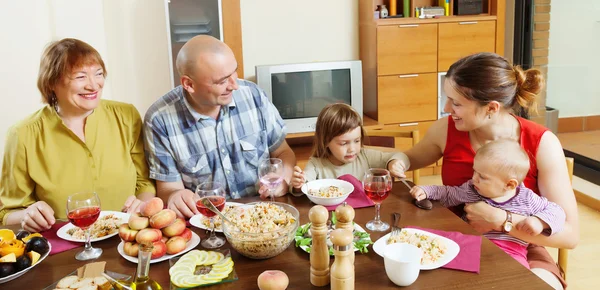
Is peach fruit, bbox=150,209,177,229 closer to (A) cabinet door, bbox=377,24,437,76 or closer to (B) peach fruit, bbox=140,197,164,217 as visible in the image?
(B) peach fruit, bbox=140,197,164,217

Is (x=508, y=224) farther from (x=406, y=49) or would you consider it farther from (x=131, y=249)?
(x=406, y=49)

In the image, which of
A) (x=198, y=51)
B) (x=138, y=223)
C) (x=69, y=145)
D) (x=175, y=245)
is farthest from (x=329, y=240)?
(x=69, y=145)

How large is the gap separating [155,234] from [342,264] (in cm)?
54

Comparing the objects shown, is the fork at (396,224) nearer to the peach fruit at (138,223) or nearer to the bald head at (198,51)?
the peach fruit at (138,223)

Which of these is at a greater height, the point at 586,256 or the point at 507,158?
the point at 507,158

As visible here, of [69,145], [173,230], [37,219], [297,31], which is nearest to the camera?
[173,230]

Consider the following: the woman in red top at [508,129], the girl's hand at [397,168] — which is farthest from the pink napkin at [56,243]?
the woman in red top at [508,129]

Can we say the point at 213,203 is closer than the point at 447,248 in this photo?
No

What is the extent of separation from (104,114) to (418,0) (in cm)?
329

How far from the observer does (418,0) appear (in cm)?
468

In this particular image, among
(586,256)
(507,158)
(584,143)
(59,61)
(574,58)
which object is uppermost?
(59,61)

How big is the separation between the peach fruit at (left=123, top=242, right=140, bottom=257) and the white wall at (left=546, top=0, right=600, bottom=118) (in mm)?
4116

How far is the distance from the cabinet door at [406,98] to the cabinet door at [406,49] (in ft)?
0.21

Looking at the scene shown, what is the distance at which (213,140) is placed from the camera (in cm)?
219
